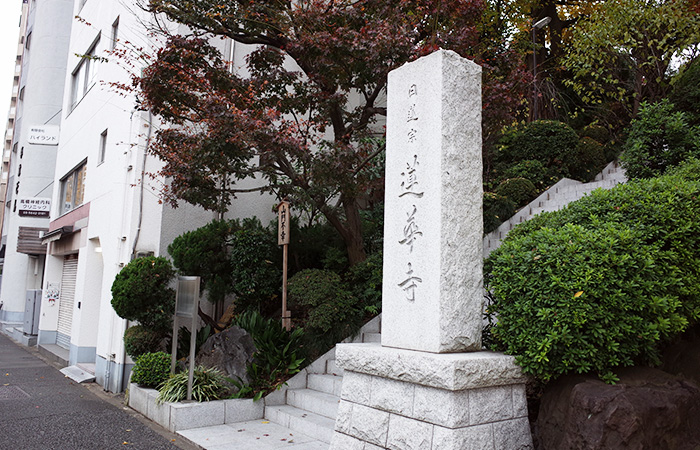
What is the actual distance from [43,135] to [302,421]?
14.8m

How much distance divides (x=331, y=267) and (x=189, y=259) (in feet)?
8.44

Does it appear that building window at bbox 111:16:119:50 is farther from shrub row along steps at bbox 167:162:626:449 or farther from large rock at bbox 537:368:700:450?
large rock at bbox 537:368:700:450

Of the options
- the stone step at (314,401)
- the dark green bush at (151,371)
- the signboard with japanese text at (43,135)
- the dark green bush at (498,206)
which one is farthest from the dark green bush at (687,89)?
the signboard with japanese text at (43,135)

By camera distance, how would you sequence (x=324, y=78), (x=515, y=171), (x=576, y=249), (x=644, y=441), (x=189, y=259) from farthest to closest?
1. (x=515, y=171)
2. (x=189, y=259)
3. (x=324, y=78)
4. (x=576, y=249)
5. (x=644, y=441)

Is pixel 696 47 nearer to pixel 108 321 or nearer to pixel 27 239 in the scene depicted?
pixel 108 321

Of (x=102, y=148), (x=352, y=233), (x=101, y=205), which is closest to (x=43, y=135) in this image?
(x=102, y=148)

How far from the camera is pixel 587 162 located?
14133mm

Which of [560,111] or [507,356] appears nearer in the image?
[507,356]

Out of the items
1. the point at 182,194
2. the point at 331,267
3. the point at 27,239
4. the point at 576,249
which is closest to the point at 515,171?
the point at 331,267

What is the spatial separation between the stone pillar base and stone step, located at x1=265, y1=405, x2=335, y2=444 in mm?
1383

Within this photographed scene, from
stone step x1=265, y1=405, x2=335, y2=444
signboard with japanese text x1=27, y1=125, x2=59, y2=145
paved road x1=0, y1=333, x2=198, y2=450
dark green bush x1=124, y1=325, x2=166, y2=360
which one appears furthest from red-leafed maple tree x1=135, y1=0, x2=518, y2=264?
signboard with japanese text x1=27, y1=125, x2=59, y2=145

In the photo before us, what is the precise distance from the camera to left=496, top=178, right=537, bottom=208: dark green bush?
11969mm

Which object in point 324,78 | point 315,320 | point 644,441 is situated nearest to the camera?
point 644,441

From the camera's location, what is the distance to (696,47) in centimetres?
1243
